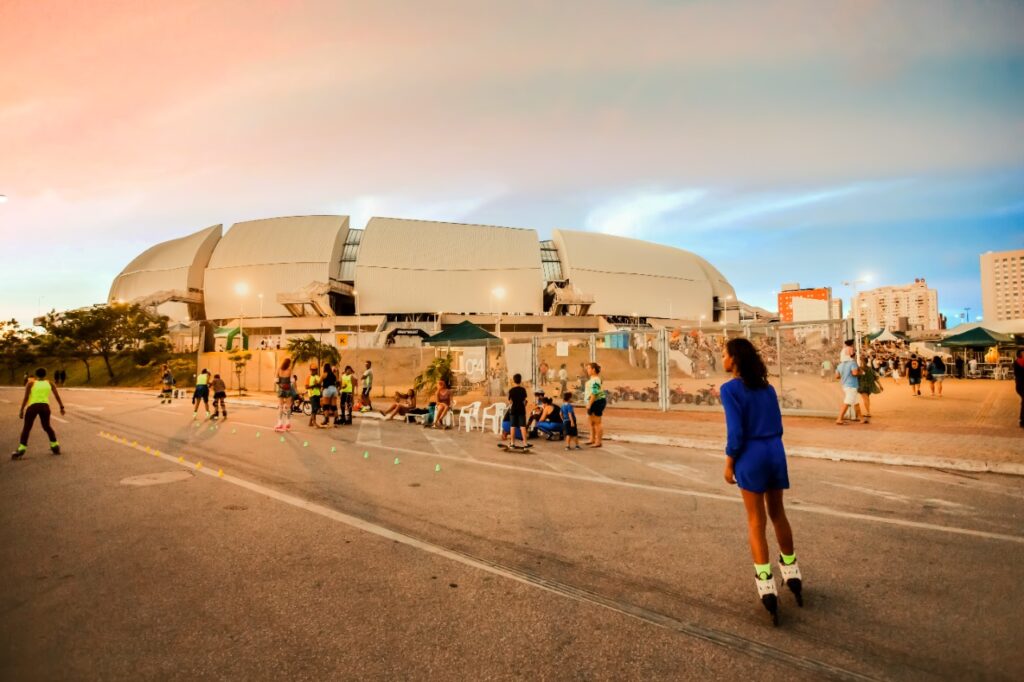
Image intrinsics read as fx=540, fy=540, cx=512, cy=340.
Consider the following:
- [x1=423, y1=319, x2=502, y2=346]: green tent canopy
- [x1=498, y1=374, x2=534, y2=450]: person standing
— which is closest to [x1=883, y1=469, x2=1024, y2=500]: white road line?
[x1=498, y1=374, x2=534, y2=450]: person standing

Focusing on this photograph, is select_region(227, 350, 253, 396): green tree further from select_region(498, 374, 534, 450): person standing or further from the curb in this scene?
the curb

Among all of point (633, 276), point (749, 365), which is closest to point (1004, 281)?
point (633, 276)

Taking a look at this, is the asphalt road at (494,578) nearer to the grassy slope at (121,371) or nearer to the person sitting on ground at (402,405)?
the person sitting on ground at (402,405)

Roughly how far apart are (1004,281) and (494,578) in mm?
226872

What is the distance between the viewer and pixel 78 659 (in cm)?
293

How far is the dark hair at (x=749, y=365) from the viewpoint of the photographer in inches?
149

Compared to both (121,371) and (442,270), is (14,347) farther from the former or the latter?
(442,270)

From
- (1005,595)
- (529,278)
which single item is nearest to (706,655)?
(1005,595)

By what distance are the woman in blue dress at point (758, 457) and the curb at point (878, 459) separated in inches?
272

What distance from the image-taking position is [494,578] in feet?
13.3

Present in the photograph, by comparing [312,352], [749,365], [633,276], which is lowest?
[749,365]

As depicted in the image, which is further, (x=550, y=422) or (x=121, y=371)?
(x=121, y=371)

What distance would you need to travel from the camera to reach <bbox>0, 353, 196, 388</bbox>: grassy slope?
157 feet

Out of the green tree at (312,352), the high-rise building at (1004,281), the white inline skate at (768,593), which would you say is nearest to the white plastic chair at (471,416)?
the white inline skate at (768,593)
